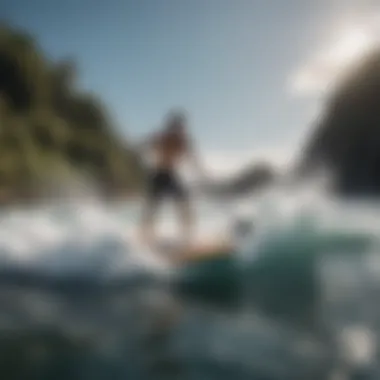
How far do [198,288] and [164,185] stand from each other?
0.32 meters

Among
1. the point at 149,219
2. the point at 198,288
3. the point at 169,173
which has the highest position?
the point at 169,173

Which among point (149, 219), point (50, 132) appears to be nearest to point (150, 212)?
point (149, 219)

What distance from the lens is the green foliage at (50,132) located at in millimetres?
1645

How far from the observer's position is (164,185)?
1.66m

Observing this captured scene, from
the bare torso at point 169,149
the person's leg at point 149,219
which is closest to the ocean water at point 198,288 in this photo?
the person's leg at point 149,219

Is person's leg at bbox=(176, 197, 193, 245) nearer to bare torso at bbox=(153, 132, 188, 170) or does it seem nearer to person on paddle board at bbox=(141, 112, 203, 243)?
person on paddle board at bbox=(141, 112, 203, 243)

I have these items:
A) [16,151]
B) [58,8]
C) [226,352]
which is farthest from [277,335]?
[58,8]

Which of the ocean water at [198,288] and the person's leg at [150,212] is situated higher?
the person's leg at [150,212]

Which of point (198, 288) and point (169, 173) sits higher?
point (169, 173)

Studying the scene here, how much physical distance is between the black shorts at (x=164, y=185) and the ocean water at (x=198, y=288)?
6cm

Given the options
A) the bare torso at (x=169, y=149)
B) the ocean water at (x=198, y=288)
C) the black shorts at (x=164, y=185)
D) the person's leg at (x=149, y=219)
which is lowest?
the ocean water at (x=198, y=288)

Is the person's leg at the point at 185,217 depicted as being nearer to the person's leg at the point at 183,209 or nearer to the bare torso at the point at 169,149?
the person's leg at the point at 183,209

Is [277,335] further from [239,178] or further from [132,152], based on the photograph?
[132,152]

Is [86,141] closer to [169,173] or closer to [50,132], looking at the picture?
[50,132]
